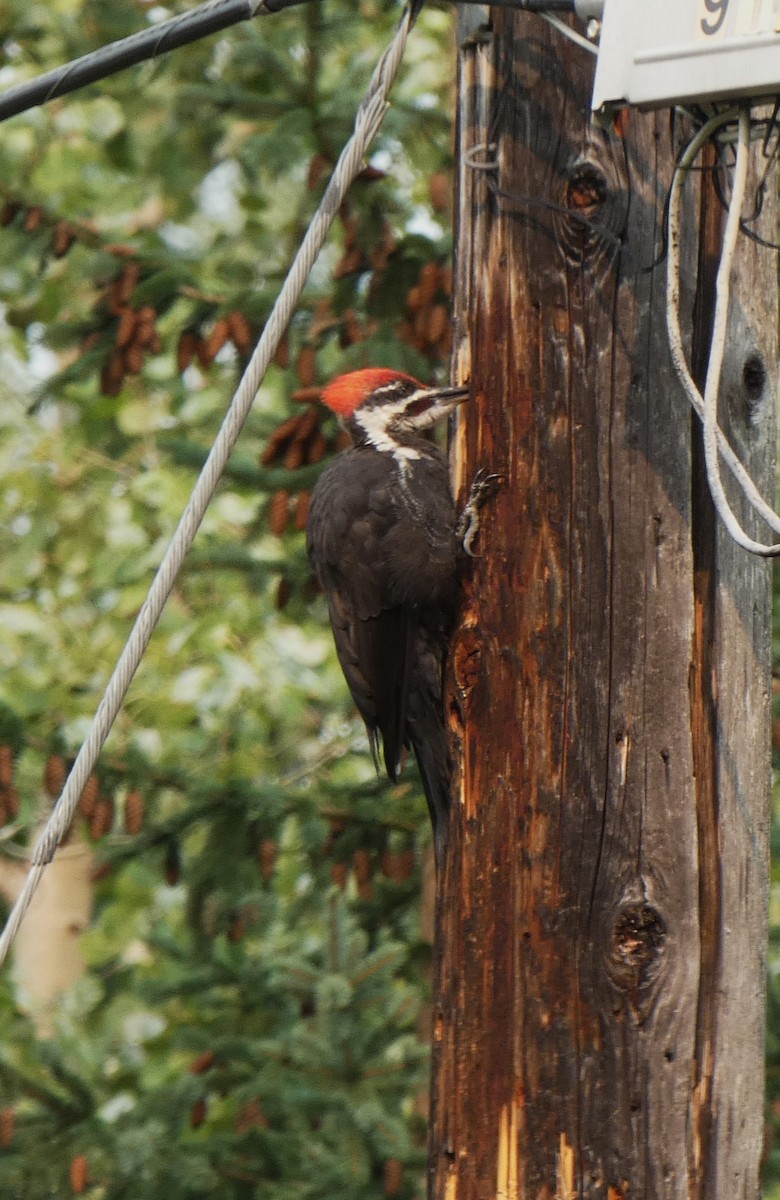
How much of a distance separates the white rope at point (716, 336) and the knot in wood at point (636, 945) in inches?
23.2

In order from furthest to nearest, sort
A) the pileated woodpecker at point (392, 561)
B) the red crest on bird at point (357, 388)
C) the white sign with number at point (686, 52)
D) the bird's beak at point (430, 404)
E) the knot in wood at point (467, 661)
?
1. the red crest on bird at point (357, 388)
2. the pileated woodpecker at point (392, 561)
3. the bird's beak at point (430, 404)
4. the knot in wood at point (467, 661)
5. the white sign with number at point (686, 52)

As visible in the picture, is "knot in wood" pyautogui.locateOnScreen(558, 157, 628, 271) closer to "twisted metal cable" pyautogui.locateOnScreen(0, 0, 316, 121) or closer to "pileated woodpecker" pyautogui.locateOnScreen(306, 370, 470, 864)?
"pileated woodpecker" pyautogui.locateOnScreen(306, 370, 470, 864)

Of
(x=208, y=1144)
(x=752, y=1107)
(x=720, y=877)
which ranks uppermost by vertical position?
(x=720, y=877)

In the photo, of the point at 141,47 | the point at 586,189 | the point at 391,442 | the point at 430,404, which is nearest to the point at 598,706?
the point at 586,189

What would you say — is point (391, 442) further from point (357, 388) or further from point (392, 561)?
point (392, 561)

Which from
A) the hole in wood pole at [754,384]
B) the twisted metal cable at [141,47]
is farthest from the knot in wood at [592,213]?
the twisted metal cable at [141,47]

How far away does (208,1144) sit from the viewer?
507cm

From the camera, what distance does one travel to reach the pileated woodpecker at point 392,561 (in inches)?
124

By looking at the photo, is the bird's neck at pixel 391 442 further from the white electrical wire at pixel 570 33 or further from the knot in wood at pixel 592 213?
the white electrical wire at pixel 570 33

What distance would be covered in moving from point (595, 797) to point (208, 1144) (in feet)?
10.5

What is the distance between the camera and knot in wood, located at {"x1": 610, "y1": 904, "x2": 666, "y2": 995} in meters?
2.33

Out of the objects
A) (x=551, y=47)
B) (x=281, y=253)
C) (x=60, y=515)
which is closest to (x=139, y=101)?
(x=281, y=253)

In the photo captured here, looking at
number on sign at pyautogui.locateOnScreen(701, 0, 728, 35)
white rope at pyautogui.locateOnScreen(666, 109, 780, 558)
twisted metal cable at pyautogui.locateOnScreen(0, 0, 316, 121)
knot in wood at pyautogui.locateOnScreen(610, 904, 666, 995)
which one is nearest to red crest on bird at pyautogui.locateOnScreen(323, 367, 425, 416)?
twisted metal cable at pyautogui.locateOnScreen(0, 0, 316, 121)

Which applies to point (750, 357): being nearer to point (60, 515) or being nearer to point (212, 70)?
point (212, 70)
